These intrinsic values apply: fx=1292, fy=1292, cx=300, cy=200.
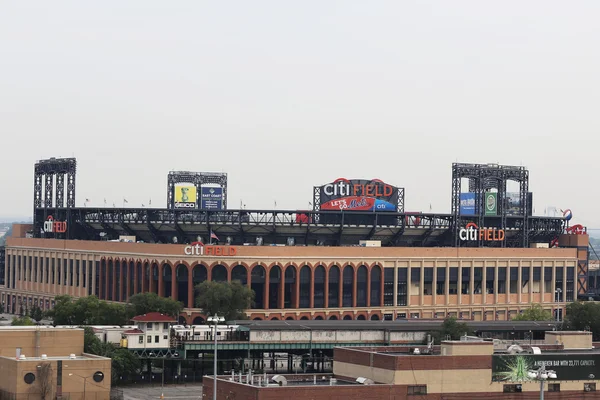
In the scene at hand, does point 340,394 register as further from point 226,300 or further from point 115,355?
point 226,300

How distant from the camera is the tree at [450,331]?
508 ft

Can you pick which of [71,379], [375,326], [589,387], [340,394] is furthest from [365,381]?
[375,326]

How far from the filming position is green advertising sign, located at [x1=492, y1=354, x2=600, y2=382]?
112062mm

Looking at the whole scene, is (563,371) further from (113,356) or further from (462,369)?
(113,356)

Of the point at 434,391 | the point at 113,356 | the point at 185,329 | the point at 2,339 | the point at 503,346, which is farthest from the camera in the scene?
the point at 185,329

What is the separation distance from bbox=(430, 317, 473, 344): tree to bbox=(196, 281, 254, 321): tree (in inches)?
1486

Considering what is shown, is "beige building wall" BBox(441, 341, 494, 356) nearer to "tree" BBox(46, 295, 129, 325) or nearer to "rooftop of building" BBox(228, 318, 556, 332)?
"rooftop of building" BBox(228, 318, 556, 332)

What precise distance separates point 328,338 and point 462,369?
46.0 meters

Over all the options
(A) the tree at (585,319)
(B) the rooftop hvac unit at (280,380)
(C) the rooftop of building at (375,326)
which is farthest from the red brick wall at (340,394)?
(A) the tree at (585,319)

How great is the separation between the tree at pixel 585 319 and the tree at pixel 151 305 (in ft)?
183

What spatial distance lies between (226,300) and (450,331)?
41891 millimetres

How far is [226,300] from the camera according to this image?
186m

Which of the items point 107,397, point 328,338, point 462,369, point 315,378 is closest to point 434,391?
point 462,369

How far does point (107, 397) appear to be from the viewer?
129 meters
